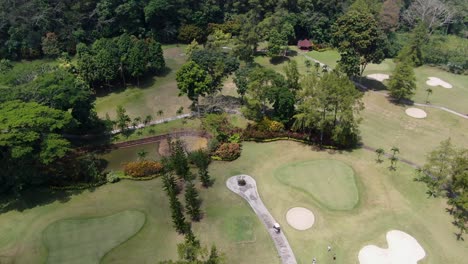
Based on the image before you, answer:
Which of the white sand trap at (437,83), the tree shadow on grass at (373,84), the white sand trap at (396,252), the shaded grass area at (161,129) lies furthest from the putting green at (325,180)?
the white sand trap at (437,83)

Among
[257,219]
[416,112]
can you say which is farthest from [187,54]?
[416,112]

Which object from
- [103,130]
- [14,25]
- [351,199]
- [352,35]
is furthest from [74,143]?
[352,35]

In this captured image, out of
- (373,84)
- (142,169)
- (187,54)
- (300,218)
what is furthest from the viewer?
(187,54)

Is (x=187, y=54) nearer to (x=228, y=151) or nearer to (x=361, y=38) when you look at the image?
(x=228, y=151)

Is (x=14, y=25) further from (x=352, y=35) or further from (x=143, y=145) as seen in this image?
(x=352, y=35)

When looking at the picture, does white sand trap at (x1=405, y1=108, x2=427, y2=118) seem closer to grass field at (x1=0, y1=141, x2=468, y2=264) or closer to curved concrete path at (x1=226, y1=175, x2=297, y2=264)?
grass field at (x1=0, y1=141, x2=468, y2=264)

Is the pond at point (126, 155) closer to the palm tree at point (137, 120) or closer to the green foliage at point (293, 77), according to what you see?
the palm tree at point (137, 120)

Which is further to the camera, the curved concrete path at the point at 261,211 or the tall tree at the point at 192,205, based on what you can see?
the tall tree at the point at 192,205
